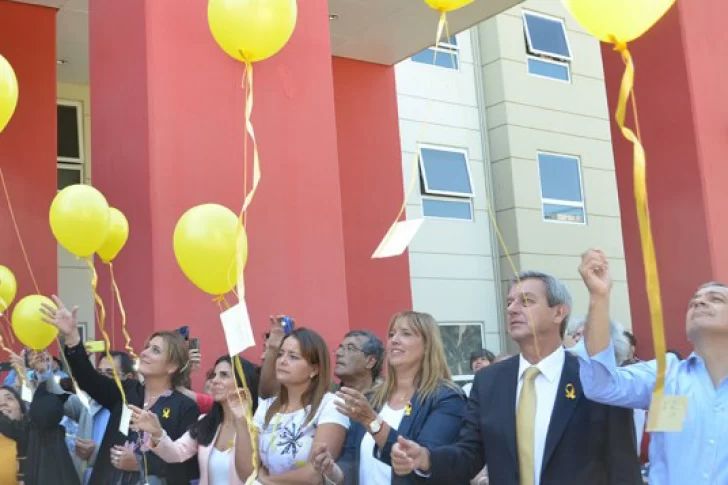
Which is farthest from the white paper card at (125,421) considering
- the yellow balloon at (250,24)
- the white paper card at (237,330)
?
the yellow balloon at (250,24)

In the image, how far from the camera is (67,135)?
9891mm

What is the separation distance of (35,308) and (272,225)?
4.79ft

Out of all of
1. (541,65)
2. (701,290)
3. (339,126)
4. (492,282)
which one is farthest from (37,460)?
(541,65)

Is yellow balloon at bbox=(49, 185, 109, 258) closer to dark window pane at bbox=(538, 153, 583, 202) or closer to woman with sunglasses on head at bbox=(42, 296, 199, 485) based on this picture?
woman with sunglasses on head at bbox=(42, 296, 199, 485)

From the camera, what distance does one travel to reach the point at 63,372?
5.64 m

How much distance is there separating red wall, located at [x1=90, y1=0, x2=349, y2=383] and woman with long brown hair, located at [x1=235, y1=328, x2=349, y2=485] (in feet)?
4.91

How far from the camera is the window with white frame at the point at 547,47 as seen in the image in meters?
13.0

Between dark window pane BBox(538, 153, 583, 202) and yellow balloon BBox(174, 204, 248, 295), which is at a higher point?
dark window pane BBox(538, 153, 583, 202)

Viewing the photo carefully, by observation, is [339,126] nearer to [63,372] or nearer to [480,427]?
[63,372]

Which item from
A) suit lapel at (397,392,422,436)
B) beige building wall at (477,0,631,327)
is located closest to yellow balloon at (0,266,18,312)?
suit lapel at (397,392,422,436)

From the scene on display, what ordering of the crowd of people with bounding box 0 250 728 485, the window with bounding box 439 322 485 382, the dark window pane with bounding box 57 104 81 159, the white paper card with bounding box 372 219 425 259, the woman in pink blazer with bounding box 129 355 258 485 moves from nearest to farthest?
the crowd of people with bounding box 0 250 728 485
the white paper card with bounding box 372 219 425 259
the woman in pink blazer with bounding box 129 355 258 485
the dark window pane with bounding box 57 104 81 159
the window with bounding box 439 322 485 382

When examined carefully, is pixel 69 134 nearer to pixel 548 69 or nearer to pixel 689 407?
pixel 548 69

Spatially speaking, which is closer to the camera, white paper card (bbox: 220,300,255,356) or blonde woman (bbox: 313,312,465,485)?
blonde woman (bbox: 313,312,465,485)

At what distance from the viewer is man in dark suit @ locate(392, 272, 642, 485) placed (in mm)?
2836
